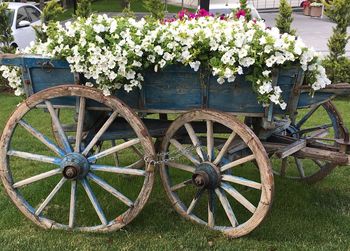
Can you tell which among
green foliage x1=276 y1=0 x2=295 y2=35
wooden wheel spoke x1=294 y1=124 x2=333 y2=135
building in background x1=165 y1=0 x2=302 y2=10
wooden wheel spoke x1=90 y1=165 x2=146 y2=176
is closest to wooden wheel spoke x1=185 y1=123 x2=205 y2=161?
wooden wheel spoke x1=90 y1=165 x2=146 y2=176

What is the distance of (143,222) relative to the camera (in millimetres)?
4133

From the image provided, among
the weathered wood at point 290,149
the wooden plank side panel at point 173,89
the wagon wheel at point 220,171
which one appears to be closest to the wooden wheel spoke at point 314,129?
the weathered wood at point 290,149

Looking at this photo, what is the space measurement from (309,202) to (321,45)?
489 inches

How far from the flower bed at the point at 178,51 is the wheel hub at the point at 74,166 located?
562 mm

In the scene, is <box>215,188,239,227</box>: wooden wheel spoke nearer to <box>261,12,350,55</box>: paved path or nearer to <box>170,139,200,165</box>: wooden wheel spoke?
<box>170,139,200,165</box>: wooden wheel spoke

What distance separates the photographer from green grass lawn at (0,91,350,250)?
3.72m

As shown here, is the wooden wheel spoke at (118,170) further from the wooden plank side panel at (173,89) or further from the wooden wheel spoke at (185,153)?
the wooden plank side panel at (173,89)

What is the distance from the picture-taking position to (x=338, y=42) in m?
9.66

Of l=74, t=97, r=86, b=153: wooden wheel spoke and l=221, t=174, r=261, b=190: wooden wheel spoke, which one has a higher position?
l=74, t=97, r=86, b=153: wooden wheel spoke

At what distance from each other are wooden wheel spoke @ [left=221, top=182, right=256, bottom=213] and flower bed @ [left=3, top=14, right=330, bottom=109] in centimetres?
71

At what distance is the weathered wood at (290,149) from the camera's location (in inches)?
144

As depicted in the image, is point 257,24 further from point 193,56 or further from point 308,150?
point 308,150

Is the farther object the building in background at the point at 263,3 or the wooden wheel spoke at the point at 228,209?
the building in background at the point at 263,3

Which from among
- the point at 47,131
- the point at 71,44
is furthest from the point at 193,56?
the point at 47,131
